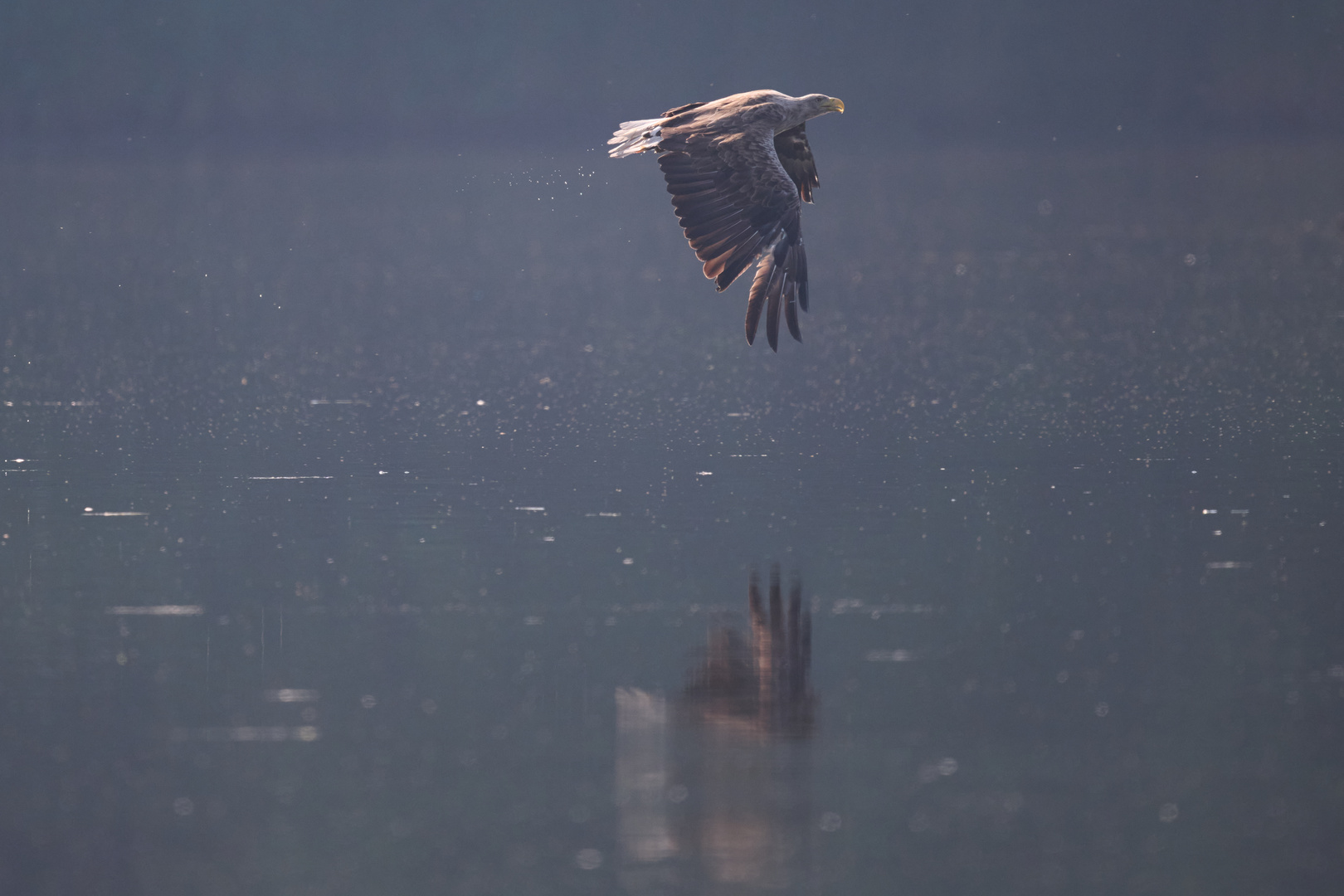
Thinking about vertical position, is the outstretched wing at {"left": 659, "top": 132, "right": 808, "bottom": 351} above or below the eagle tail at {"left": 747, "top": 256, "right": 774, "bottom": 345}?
above

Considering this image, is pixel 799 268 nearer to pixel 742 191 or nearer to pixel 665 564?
pixel 742 191

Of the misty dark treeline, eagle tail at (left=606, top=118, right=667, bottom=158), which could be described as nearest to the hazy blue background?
eagle tail at (left=606, top=118, right=667, bottom=158)

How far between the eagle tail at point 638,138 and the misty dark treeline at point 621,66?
36176mm

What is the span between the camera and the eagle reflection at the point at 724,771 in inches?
194

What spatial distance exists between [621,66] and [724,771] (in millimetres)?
46136

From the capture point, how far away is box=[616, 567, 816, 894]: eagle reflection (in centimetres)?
492

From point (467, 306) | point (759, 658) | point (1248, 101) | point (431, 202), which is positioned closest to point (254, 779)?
point (759, 658)

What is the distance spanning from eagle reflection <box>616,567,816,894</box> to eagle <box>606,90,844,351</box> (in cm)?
320

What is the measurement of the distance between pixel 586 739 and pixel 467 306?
12023mm

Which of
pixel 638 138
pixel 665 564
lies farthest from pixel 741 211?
pixel 665 564

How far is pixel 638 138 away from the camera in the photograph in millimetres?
10492

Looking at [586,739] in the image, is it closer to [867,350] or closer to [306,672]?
[306,672]

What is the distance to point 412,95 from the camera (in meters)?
50.6

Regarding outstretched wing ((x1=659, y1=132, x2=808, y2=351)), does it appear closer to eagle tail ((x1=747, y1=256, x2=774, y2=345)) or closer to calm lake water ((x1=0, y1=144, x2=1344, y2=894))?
eagle tail ((x1=747, y1=256, x2=774, y2=345))
